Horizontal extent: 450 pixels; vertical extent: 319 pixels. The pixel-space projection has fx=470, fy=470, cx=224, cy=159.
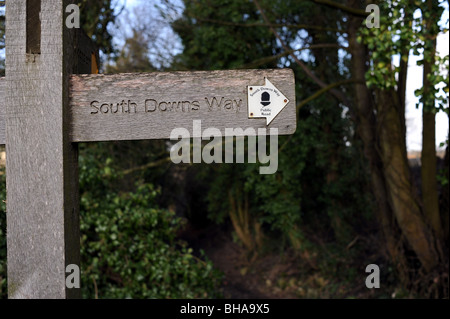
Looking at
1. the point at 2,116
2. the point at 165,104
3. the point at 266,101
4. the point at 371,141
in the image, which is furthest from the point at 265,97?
the point at 371,141

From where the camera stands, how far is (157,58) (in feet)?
33.8

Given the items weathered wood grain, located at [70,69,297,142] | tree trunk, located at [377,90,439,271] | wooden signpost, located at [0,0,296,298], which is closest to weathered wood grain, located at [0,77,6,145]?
wooden signpost, located at [0,0,296,298]

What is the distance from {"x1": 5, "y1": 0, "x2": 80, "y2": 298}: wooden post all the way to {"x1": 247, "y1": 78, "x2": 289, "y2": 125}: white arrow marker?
781 mm

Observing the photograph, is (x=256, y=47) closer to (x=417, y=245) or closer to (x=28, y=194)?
(x=417, y=245)

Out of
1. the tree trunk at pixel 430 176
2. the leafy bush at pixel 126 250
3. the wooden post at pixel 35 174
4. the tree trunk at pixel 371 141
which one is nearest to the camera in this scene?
the wooden post at pixel 35 174

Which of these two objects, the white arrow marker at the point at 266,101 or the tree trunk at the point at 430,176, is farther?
the tree trunk at the point at 430,176

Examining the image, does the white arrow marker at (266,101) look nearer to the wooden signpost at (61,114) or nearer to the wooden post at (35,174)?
the wooden signpost at (61,114)

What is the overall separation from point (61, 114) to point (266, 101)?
848mm

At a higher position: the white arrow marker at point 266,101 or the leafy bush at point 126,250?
the white arrow marker at point 266,101

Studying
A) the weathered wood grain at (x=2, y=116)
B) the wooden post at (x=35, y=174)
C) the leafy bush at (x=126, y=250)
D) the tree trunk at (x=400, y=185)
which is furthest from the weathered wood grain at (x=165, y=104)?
the tree trunk at (x=400, y=185)

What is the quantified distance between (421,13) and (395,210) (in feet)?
8.77

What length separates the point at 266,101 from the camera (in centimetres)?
198

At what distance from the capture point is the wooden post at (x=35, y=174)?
190 centimetres

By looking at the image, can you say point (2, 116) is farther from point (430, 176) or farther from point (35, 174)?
point (430, 176)
